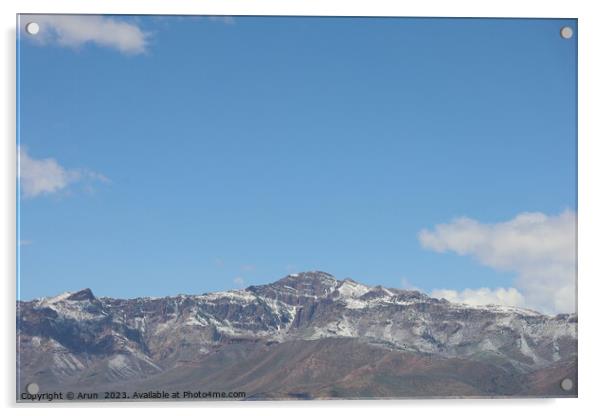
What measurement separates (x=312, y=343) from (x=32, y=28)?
2.42 m

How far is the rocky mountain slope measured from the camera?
17.5ft

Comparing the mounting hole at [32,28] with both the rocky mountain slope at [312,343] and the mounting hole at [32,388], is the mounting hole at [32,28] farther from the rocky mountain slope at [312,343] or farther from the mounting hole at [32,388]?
the mounting hole at [32,388]

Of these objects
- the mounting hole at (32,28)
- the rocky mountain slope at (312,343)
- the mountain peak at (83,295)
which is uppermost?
the mounting hole at (32,28)

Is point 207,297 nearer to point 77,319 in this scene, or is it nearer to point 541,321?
point 77,319

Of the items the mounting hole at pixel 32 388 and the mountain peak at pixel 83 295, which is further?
the mountain peak at pixel 83 295

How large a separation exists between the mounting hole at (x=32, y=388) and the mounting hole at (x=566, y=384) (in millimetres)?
2987

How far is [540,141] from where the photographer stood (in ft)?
17.8

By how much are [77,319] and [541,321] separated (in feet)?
8.80

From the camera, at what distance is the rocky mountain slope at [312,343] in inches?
210

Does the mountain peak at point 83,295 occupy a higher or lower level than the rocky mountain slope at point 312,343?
higher

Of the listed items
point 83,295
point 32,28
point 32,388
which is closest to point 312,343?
point 83,295

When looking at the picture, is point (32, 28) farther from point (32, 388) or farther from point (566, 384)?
point (566, 384)

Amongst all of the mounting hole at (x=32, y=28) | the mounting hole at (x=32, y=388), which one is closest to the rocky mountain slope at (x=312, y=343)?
the mounting hole at (x=32, y=388)

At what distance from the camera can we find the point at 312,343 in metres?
5.43
